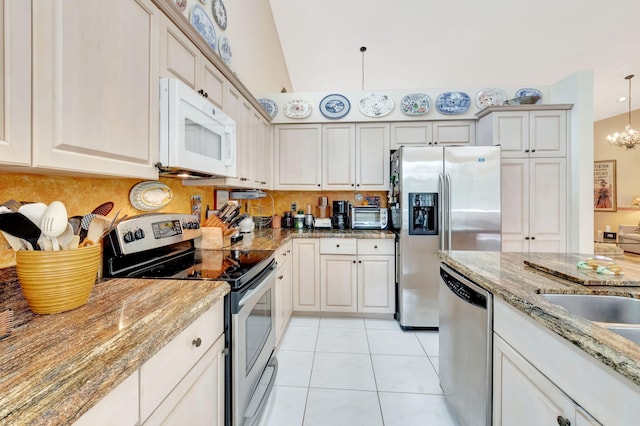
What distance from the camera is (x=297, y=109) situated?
10.3 ft

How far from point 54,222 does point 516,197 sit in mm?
3459

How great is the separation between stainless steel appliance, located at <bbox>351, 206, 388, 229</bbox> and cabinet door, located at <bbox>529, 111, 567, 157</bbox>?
5.56 ft

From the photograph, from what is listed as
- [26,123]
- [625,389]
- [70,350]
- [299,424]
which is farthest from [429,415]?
[26,123]

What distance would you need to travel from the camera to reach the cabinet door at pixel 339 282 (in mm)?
2811

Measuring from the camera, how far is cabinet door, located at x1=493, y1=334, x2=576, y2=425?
0.76 m

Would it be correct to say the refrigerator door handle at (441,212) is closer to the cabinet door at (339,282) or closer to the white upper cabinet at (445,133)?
the white upper cabinet at (445,133)

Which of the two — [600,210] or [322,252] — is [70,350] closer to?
[322,252]

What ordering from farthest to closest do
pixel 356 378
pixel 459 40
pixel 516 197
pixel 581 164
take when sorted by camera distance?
pixel 459 40
pixel 516 197
pixel 581 164
pixel 356 378

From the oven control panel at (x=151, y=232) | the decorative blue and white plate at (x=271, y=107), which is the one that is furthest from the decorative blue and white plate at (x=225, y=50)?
the oven control panel at (x=151, y=232)

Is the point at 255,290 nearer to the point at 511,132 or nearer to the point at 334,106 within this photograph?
the point at 334,106

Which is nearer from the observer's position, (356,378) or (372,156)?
(356,378)

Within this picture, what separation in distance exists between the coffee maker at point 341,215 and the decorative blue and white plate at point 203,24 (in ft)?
6.51

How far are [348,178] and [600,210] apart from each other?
794 cm

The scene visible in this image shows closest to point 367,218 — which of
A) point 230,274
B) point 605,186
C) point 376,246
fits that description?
point 376,246
